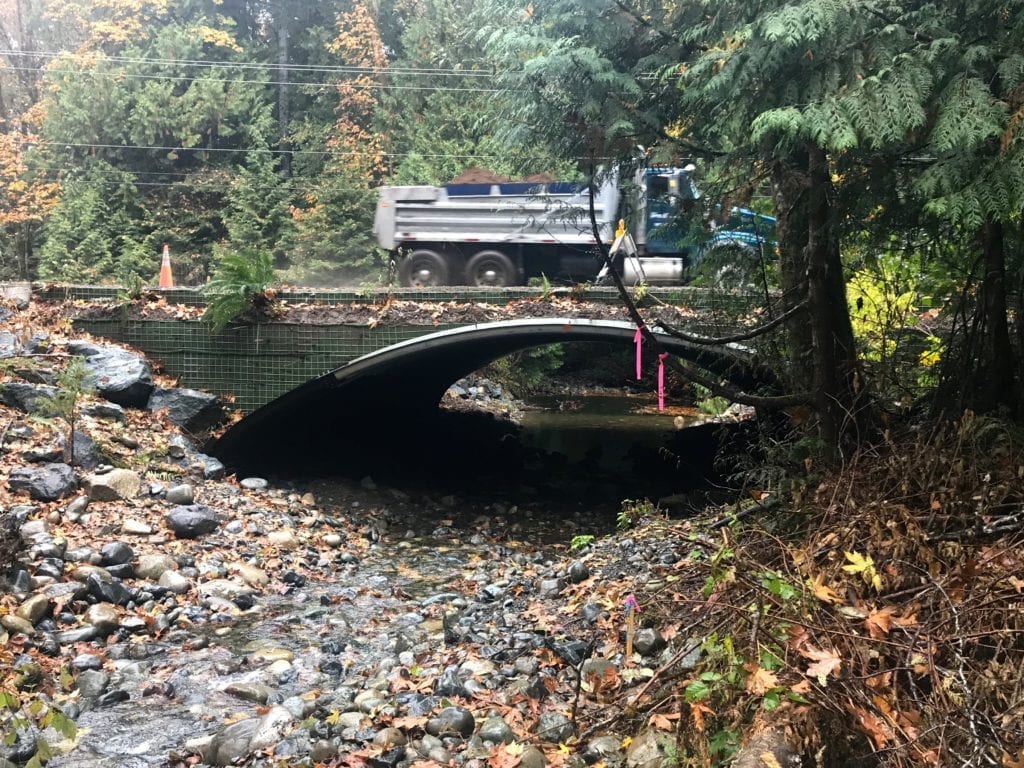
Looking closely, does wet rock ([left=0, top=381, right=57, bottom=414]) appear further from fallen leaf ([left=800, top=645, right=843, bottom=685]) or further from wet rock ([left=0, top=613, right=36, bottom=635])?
fallen leaf ([left=800, top=645, right=843, bottom=685])

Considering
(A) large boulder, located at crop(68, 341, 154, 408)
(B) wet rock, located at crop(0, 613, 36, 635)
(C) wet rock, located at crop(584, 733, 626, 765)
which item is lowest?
(B) wet rock, located at crop(0, 613, 36, 635)

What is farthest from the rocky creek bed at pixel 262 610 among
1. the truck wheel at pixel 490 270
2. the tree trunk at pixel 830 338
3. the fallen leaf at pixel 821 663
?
the truck wheel at pixel 490 270

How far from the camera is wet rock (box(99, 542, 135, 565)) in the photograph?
21.4ft

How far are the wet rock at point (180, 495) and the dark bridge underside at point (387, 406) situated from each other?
6.43 feet

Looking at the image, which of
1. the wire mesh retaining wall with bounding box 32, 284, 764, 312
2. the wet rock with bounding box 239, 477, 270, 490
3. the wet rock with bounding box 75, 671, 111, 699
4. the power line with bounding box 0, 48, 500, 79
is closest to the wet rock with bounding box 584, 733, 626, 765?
the wet rock with bounding box 75, 671, 111, 699

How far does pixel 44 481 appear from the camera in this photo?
7320 millimetres

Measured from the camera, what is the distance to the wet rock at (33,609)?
5.46 meters

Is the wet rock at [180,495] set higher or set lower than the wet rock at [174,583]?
higher

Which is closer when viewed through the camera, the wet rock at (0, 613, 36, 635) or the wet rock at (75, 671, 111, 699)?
the wet rock at (75, 671, 111, 699)

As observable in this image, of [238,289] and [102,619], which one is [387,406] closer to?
[238,289]

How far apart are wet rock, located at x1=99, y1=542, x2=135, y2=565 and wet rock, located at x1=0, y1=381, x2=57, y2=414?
274cm

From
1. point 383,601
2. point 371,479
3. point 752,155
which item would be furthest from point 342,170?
point 752,155

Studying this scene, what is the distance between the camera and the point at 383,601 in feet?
22.4

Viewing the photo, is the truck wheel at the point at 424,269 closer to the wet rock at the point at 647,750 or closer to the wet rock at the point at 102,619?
the wet rock at the point at 102,619
